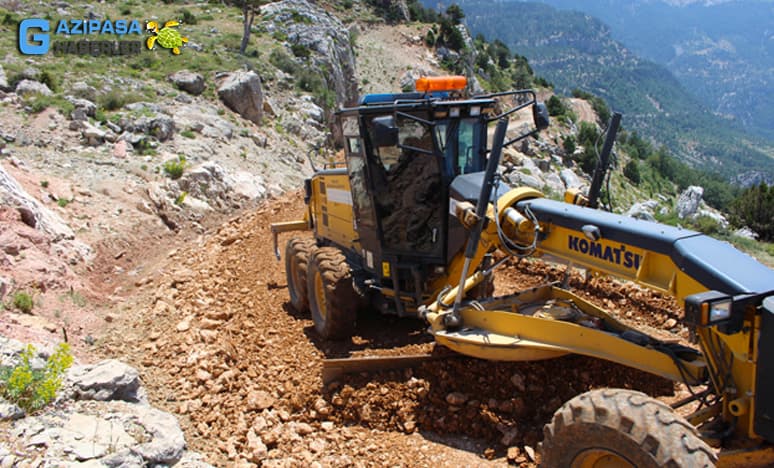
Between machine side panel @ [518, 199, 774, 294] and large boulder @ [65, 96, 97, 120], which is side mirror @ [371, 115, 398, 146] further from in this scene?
large boulder @ [65, 96, 97, 120]

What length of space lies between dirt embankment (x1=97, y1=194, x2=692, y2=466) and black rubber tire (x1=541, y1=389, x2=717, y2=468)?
1003 millimetres

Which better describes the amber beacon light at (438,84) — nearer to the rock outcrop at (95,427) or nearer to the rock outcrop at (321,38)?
the rock outcrop at (95,427)

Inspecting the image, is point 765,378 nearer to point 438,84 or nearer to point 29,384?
point 438,84

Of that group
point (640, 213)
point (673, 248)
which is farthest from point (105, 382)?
point (640, 213)

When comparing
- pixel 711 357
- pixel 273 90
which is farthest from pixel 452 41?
pixel 711 357

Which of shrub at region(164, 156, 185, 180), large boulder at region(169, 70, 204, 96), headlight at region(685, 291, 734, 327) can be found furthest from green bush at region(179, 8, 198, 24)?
headlight at region(685, 291, 734, 327)

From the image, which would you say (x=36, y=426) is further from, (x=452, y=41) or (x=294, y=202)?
(x=452, y=41)

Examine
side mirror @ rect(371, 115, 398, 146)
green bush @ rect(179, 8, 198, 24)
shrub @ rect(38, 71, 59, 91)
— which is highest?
green bush @ rect(179, 8, 198, 24)

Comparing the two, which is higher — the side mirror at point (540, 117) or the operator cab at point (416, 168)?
the side mirror at point (540, 117)

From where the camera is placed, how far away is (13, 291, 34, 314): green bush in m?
6.65

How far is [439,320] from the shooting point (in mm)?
5012

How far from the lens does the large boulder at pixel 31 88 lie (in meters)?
14.2

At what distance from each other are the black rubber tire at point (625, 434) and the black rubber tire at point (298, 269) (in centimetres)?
472

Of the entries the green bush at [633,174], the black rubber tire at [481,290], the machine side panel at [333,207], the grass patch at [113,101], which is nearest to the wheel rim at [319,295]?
the machine side panel at [333,207]
